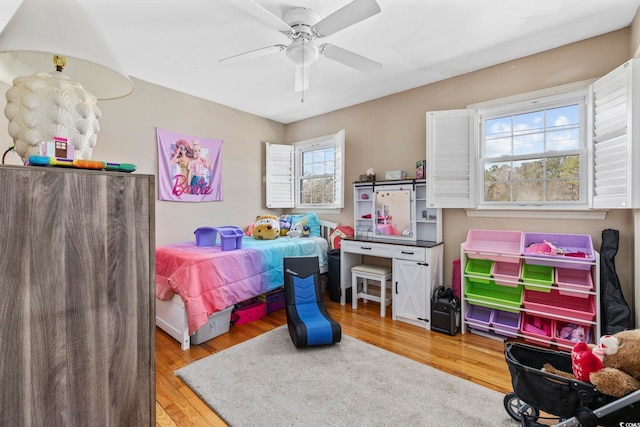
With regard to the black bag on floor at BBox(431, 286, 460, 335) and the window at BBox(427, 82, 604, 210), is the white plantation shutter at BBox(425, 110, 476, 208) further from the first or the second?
the black bag on floor at BBox(431, 286, 460, 335)

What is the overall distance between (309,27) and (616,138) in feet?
8.08

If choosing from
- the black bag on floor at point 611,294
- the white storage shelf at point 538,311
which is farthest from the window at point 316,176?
the black bag on floor at point 611,294

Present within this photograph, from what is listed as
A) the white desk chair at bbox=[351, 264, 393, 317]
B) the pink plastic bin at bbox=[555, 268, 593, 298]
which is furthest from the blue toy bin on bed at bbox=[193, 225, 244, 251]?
the pink plastic bin at bbox=[555, 268, 593, 298]

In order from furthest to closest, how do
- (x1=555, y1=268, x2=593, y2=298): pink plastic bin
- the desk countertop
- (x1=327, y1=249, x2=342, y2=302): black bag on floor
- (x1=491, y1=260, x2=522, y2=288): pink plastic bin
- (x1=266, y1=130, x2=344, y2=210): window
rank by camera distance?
1. (x1=266, y1=130, x2=344, y2=210): window
2. (x1=327, y1=249, x2=342, y2=302): black bag on floor
3. the desk countertop
4. (x1=491, y1=260, x2=522, y2=288): pink plastic bin
5. (x1=555, y1=268, x2=593, y2=298): pink plastic bin

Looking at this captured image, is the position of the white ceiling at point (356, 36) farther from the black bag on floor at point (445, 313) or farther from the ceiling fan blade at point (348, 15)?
the black bag on floor at point (445, 313)

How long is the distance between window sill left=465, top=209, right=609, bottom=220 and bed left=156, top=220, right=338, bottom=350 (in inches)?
89.1

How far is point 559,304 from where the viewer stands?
2518 mm

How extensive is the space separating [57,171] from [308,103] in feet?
11.5

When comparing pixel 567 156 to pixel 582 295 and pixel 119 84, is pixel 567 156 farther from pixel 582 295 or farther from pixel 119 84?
Result: pixel 119 84

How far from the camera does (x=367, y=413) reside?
5.71ft

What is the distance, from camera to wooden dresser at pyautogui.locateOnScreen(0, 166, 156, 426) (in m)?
0.83

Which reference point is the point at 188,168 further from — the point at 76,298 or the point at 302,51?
the point at 76,298

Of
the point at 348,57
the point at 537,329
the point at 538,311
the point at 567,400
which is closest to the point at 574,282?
the point at 538,311

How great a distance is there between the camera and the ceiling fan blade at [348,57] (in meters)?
2.18
